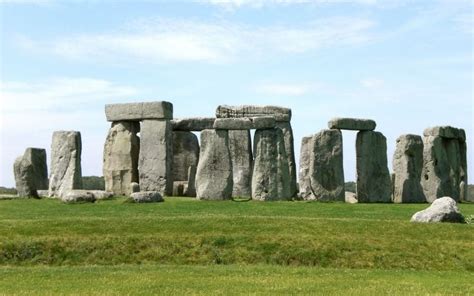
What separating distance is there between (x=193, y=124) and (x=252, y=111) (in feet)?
10.2

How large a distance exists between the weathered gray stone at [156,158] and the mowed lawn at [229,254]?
33.0 feet

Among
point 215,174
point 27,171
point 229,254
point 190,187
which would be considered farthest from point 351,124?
point 229,254

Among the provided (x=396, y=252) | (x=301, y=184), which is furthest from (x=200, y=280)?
(x=301, y=184)

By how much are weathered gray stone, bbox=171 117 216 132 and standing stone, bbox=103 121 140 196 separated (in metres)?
3.00

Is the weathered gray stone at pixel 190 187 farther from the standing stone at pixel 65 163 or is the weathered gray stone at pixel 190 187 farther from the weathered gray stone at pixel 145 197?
the weathered gray stone at pixel 145 197

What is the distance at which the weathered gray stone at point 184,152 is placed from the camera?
42156mm

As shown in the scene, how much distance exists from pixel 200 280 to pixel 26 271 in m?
4.47

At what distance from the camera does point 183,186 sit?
38312 millimetres

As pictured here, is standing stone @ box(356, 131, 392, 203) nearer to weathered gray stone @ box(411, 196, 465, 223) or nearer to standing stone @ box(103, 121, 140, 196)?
standing stone @ box(103, 121, 140, 196)

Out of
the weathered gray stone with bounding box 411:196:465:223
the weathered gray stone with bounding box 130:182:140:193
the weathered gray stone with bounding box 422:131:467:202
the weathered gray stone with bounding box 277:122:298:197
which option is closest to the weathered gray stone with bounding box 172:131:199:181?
the weathered gray stone with bounding box 277:122:298:197

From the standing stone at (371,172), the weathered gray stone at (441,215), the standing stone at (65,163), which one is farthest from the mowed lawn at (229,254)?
the standing stone at (371,172)

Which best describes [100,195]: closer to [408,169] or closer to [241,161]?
[241,161]

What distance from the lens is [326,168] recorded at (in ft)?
116

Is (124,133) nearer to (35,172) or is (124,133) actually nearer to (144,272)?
(35,172)
